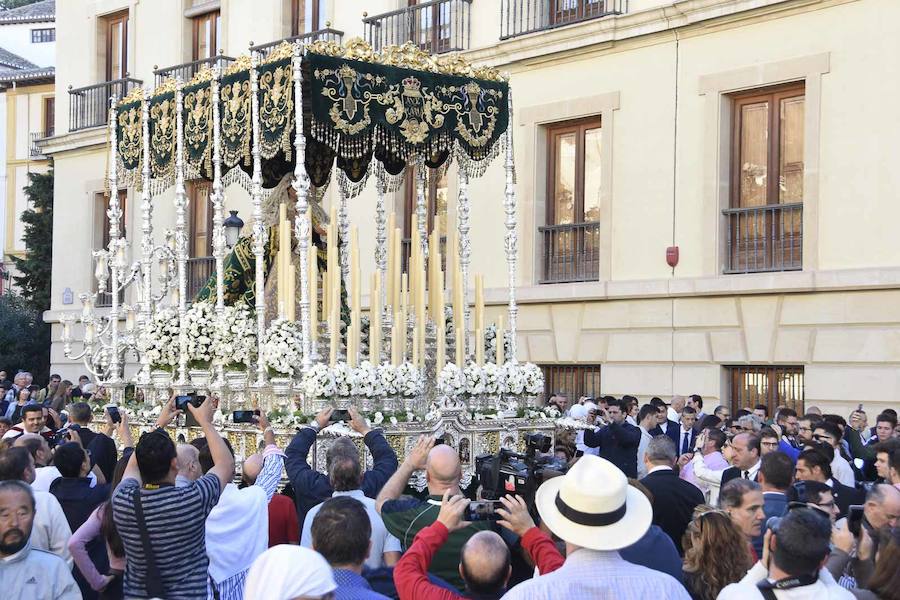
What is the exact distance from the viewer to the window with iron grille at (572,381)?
1821cm

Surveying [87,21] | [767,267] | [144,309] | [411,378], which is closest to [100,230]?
[87,21]

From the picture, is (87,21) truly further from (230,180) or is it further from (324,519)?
(324,519)

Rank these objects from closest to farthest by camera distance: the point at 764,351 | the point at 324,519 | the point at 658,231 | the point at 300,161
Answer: the point at 324,519 → the point at 300,161 → the point at 764,351 → the point at 658,231

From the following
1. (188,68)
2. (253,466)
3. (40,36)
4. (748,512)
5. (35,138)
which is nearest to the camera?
(748,512)

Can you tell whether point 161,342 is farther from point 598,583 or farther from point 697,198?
point 598,583

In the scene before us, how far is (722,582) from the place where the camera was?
5453 mm

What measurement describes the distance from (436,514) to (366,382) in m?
A: 5.58

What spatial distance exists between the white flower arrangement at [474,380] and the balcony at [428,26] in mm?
8262

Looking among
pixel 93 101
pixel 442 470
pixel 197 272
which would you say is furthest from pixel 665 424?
pixel 93 101

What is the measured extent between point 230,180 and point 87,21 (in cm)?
1353

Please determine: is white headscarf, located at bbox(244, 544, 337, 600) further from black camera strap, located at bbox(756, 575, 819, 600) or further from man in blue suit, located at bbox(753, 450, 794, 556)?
man in blue suit, located at bbox(753, 450, 794, 556)

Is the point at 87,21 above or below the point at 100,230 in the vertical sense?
above

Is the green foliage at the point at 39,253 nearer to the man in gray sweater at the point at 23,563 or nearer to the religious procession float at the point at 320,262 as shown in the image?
the religious procession float at the point at 320,262

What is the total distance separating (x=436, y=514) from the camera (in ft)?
18.8
